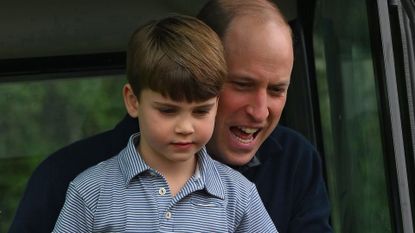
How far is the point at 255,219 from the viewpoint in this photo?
2.41 m

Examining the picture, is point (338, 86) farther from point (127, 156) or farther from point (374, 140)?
point (127, 156)

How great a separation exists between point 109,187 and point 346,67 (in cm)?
134

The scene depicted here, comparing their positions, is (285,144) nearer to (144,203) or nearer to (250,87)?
(250,87)

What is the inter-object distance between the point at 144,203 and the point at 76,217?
147mm

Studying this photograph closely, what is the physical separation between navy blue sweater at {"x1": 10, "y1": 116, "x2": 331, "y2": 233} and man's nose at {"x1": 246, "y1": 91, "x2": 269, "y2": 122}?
171 mm

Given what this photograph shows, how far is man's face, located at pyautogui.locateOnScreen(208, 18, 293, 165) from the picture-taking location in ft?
8.55

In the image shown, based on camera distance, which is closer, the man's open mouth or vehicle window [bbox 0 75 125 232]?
the man's open mouth

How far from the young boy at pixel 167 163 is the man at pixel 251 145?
9.1 inches

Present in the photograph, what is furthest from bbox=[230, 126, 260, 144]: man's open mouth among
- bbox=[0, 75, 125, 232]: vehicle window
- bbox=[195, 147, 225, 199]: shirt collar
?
bbox=[0, 75, 125, 232]: vehicle window

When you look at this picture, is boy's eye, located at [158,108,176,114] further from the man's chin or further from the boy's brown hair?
the man's chin

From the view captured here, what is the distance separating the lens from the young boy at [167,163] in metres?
2.25

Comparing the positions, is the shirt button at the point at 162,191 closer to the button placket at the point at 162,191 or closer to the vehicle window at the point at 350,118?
the button placket at the point at 162,191

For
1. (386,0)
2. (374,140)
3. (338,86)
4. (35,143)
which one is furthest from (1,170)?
(386,0)

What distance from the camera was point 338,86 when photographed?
364cm
